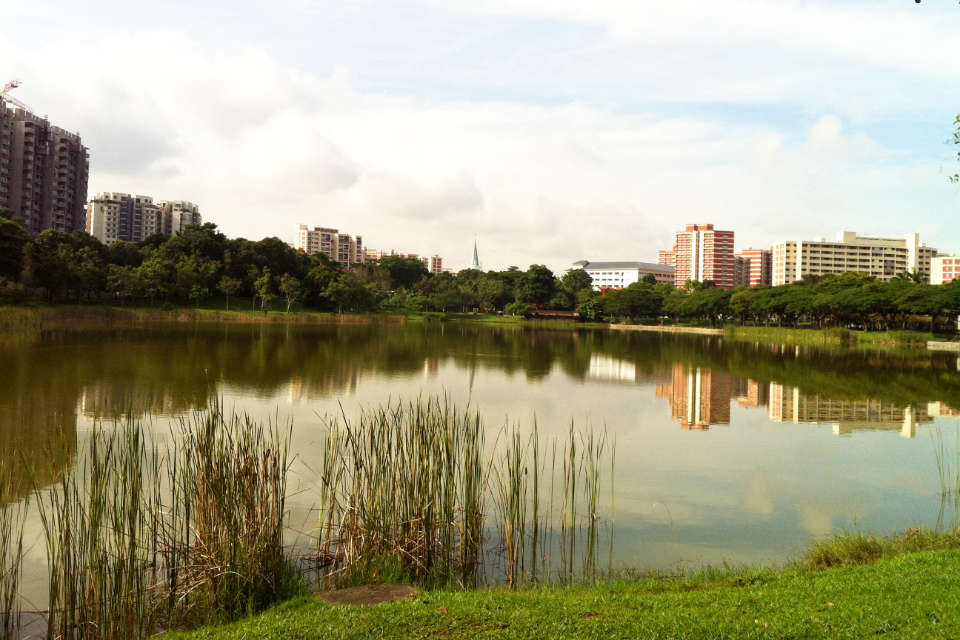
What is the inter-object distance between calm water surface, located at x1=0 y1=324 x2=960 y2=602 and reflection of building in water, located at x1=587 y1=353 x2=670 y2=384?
0.17 m

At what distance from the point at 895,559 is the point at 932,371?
2681 centimetres

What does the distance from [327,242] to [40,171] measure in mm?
67768

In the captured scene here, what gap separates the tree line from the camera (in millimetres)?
42531

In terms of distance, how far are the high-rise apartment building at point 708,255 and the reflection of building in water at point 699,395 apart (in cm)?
11405

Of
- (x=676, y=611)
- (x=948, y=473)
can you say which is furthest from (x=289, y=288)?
(x=676, y=611)

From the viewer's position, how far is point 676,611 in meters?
4.47

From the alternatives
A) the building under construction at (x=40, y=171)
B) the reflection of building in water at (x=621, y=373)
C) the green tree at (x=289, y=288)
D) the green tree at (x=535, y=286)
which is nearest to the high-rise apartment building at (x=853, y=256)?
the green tree at (x=535, y=286)

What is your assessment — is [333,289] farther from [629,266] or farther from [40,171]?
[629,266]

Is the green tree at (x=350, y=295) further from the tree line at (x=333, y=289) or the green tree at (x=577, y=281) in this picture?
the green tree at (x=577, y=281)

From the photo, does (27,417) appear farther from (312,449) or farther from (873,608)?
(873,608)

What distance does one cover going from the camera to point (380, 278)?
82.0 m

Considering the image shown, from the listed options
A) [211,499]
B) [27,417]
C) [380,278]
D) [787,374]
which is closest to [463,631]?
[211,499]

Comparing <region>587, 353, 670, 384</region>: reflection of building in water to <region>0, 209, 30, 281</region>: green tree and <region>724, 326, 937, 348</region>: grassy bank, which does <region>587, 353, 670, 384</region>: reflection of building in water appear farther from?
<region>0, 209, 30, 281</region>: green tree

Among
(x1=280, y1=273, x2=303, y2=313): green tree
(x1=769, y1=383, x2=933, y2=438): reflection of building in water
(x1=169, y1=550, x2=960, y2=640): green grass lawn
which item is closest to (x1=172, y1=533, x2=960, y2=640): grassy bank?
(x1=169, y1=550, x2=960, y2=640): green grass lawn
